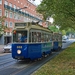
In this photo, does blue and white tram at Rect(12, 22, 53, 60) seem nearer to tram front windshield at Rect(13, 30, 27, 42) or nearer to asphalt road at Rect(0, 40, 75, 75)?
tram front windshield at Rect(13, 30, 27, 42)

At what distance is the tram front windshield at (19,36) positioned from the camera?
57.4 ft

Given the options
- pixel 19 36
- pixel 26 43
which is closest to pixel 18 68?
pixel 26 43

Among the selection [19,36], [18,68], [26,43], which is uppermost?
[19,36]

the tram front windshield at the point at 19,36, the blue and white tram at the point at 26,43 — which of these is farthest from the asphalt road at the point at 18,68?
the tram front windshield at the point at 19,36

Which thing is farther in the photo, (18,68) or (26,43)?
(26,43)

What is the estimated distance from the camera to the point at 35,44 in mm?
18266

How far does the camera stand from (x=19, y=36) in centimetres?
1764

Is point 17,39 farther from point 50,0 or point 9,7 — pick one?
point 9,7

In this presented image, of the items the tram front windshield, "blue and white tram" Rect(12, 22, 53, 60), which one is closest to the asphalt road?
"blue and white tram" Rect(12, 22, 53, 60)

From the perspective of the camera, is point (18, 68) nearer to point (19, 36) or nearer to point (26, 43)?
point (26, 43)

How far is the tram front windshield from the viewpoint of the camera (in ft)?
57.4

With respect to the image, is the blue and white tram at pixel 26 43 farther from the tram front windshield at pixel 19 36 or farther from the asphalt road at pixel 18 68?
the asphalt road at pixel 18 68

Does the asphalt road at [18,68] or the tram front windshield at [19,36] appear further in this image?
the tram front windshield at [19,36]

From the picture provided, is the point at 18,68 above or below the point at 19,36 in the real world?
below
